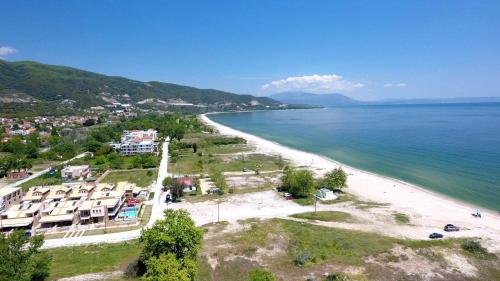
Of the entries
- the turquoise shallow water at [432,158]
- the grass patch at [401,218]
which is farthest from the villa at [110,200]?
the turquoise shallow water at [432,158]

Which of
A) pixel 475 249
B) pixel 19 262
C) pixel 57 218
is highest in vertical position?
pixel 19 262

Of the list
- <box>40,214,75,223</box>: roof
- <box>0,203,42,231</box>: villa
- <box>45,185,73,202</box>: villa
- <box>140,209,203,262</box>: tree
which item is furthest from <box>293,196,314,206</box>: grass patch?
<box>45,185,73,202</box>: villa

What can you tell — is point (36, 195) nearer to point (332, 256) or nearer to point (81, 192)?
point (81, 192)

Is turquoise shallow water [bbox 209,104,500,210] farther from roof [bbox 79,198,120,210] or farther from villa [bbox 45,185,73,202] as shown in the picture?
villa [bbox 45,185,73,202]

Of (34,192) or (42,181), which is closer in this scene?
(34,192)

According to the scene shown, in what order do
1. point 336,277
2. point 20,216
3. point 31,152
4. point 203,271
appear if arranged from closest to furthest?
point 336,277, point 203,271, point 20,216, point 31,152

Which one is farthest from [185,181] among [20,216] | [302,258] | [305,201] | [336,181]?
[302,258]

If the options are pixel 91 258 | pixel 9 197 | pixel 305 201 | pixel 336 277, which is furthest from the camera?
pixel 305 201
